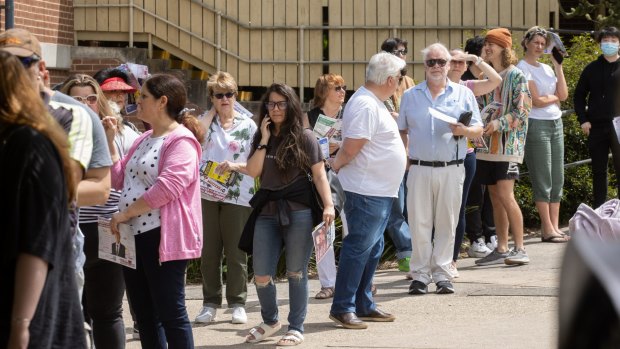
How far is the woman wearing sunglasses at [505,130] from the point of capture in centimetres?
985

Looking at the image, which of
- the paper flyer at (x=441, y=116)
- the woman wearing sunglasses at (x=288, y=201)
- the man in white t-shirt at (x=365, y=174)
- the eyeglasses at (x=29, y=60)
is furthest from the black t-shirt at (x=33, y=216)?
the paper flyer at (x=441, y=116)

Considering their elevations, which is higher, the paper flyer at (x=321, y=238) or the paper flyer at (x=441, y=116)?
the paper flyer at (x=441, y=116)

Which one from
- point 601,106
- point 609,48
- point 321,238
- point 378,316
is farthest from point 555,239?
point 321,238

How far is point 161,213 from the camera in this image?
19.4ft

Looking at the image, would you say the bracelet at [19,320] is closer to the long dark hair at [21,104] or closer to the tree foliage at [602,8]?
the long dark hair at [21,104]

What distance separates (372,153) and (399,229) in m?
2.31

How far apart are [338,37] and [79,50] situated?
3.91 m

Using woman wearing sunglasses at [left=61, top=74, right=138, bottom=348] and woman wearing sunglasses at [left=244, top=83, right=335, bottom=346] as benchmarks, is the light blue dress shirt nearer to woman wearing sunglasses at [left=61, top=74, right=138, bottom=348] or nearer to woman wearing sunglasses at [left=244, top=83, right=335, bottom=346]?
woman wearing sunglasses at [left=244, top=83, right=335, bottom=346]

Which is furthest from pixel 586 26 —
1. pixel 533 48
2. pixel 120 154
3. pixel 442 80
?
pixel 120 154

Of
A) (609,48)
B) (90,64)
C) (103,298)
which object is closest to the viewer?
(103,298)

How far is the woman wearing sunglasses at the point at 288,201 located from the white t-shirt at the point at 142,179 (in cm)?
125

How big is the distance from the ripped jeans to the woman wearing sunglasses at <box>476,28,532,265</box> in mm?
3185

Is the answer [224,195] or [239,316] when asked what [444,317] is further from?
[224,195]

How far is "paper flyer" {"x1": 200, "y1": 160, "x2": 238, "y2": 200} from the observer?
802cm
